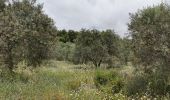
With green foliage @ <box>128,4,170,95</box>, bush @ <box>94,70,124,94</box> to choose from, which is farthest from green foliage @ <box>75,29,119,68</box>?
bush @ <box>94,70,124,94</box>

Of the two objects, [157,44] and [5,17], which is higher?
[5,17]

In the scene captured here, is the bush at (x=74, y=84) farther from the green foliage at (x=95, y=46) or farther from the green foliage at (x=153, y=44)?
the green foliage at (x=95, y=46)

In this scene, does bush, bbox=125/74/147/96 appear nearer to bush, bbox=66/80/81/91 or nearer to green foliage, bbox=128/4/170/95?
green foliage, bbox=128/4/170/95

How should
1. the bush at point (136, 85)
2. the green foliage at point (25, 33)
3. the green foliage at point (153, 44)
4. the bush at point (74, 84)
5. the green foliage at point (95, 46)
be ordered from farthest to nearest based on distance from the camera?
the green foliage at point (95, 46) < the green foliage at point (25, 33) < the green foliage at point (153, 44) < the bush at point (136, 85) < the bush at point (74, 84)

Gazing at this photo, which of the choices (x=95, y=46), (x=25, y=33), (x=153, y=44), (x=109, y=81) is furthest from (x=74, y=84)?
(x=95, y=46)

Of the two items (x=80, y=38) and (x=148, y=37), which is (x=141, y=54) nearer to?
(x=148, y=37)

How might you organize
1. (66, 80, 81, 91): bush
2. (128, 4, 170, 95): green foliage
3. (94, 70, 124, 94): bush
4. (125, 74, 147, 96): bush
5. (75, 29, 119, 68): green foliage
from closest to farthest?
(66, 80, 81, 91): bush
(125, 74, 147, 96): bush
(94, 70, 124, 94): bush
(128, 4, 170, 95): green foliage
(75, 29, 119, 68): green foliage

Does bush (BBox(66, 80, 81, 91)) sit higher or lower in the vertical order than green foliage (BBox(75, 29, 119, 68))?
lower

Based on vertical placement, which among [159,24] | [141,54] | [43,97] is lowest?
[43,97]

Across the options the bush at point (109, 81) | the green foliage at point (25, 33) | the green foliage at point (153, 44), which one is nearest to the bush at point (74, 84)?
the bush at point (109, 81)

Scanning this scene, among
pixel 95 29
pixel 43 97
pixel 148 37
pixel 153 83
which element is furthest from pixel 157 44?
pixel 95 29

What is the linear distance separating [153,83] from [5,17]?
11.7 m

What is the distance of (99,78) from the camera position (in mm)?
18859

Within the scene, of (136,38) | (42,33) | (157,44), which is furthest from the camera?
(42,33)
